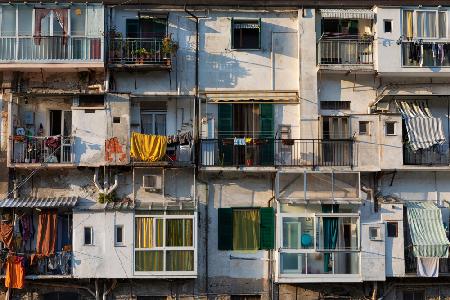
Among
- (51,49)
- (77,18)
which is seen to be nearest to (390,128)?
(77,18)

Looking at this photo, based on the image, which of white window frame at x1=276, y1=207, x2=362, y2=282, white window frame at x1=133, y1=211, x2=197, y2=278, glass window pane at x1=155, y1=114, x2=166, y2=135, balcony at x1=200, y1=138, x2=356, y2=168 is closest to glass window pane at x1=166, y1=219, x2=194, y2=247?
white window frame at x1=133, y1=211, x2=197, y2=278

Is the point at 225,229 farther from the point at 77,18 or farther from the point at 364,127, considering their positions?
the point at 77,18

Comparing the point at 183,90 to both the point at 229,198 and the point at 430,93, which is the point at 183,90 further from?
the point at 430,93

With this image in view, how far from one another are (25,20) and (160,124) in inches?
229

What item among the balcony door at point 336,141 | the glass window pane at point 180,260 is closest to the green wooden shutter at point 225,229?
the glass window pane at point 180,260

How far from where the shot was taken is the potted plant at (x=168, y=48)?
84.3 feet

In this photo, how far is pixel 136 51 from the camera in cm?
2578

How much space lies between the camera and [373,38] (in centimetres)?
2612

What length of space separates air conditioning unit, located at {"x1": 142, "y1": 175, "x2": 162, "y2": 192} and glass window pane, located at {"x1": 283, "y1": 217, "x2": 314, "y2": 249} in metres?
4.44

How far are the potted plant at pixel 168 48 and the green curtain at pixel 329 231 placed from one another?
7323 mm

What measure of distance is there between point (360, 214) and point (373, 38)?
6.14 m

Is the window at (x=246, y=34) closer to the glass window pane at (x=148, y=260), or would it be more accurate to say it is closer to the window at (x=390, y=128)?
the window at (x=390, y=128)

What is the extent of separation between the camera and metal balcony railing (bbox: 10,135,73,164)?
25391 mm

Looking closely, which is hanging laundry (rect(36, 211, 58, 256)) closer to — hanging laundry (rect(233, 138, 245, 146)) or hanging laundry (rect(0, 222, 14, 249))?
hanging laundry (rect(0, 222, 14, 249))
